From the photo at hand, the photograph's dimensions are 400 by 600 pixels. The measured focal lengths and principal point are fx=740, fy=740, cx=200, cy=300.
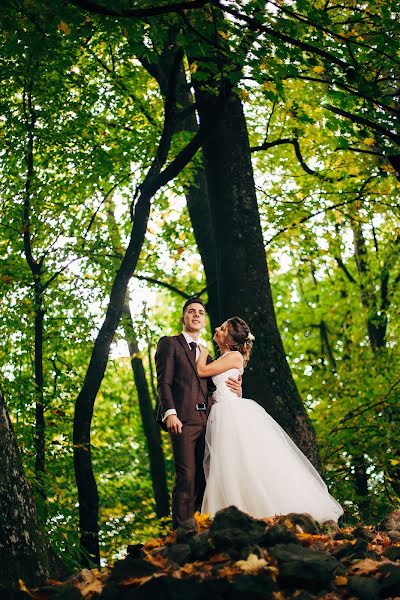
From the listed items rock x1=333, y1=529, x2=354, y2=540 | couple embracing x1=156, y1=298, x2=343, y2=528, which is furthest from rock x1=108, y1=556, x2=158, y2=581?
couple embracing x1=156, y1=298, x2=343, y2=528

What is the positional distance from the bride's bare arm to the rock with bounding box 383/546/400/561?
255cm

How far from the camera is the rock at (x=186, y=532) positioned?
492cm

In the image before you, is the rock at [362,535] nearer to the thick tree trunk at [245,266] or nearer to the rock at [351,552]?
the rock at [351,552]

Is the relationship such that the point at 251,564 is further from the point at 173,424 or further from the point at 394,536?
the point at 173,424

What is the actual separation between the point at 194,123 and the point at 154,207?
4.19 m

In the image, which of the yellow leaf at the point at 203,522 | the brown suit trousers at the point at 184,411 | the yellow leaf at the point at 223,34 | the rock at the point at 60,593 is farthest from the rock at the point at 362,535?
A: the yellow leaf at the point at 223,34

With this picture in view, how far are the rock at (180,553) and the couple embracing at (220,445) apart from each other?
71.2 inches

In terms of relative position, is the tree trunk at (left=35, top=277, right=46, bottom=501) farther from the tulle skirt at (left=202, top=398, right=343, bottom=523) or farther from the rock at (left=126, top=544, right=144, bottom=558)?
the rock at (left=126, top=544, right=144, bottom=558)

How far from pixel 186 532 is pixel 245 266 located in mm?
4621

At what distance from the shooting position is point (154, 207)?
747 inches

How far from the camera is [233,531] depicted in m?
4.66

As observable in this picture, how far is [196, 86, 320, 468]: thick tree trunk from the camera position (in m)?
8.50

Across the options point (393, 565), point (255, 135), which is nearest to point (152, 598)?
point (393, 565)

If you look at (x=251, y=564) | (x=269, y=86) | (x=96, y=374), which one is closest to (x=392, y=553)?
(x=251, y=564)
